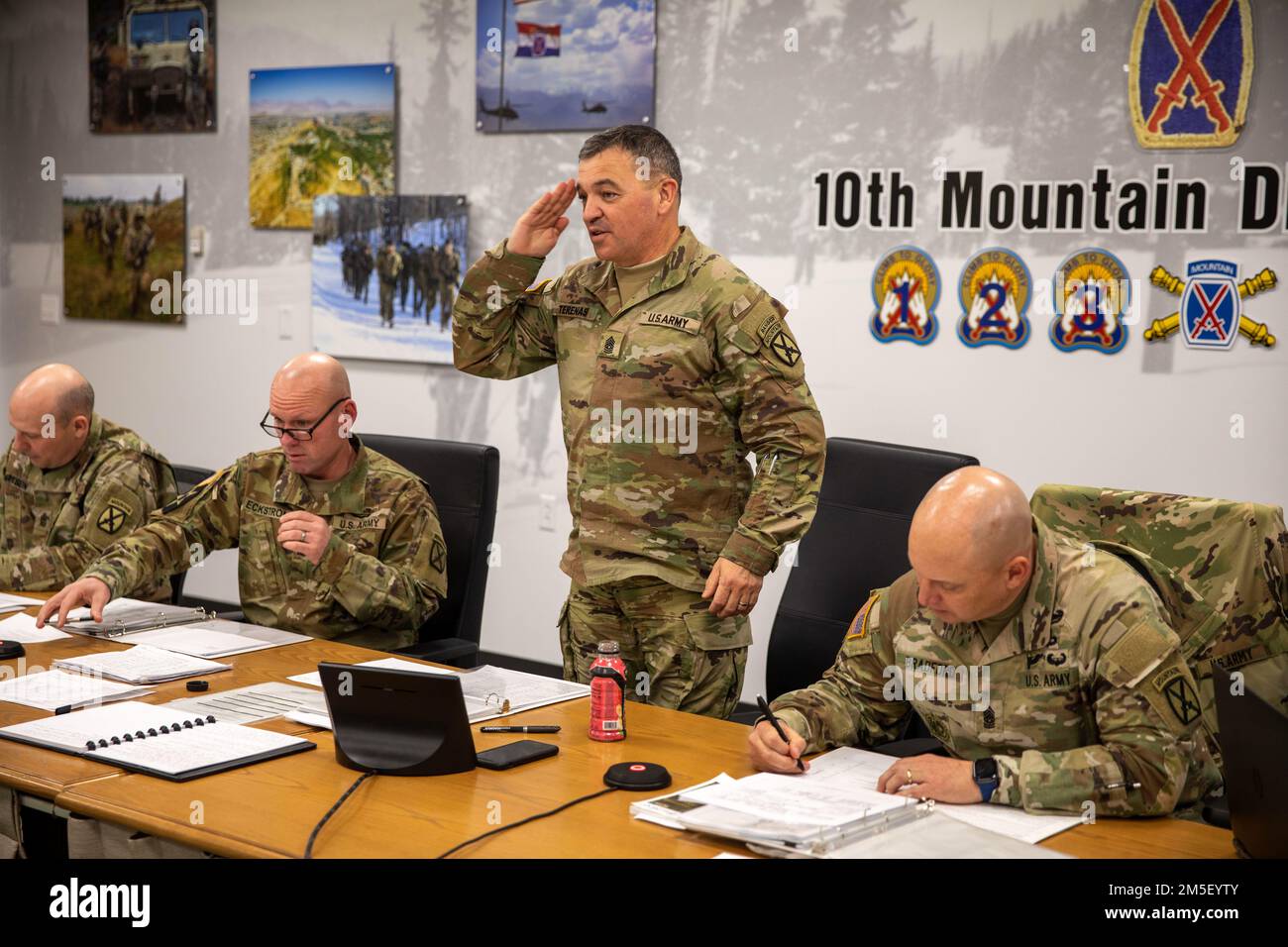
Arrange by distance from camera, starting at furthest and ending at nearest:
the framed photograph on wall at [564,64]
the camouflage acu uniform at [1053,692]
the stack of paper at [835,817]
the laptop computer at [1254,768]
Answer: the framed photograph on wall at [564,64]
the camouflage acu uniform at [1053,692]
the stack of paper at [835,817]
the laptop computer at [1254,768]

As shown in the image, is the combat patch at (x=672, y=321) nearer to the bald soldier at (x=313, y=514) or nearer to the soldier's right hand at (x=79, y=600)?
the bald soldier at (x=313, y=514)

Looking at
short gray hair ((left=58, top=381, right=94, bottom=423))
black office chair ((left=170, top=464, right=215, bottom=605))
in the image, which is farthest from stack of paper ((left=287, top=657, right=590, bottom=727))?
short gray hair ((left=58, top=381, right=94, bottom=423))

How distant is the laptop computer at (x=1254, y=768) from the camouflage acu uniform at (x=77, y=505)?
2501 millimetres

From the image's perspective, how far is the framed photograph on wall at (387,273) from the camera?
509 cm

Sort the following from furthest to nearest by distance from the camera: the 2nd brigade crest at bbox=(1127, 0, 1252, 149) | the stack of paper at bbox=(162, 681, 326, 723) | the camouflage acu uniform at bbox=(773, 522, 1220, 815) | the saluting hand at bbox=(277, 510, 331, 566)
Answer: the 2nd brigade crest at bbox=(1127, 0, 1252, 149), the saluting hand at bbox=(277, 510, 331, 566), the stack of paper at bbox=(162, 681, 326, 723), the camouflage acu uniform at bbox=(773, 522, 1220, 815)

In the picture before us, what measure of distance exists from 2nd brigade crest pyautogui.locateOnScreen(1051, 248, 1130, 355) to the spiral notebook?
2547mm

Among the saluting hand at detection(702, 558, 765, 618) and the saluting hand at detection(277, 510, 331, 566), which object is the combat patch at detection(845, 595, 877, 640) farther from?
the saluting hand at detection(277, 510, 331, 566)

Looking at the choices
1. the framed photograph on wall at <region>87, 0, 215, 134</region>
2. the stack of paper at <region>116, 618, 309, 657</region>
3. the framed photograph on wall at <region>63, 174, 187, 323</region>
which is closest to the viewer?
the stack of paper at <region>116, 618, 309, 657</region>

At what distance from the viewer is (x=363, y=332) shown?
17.5ft

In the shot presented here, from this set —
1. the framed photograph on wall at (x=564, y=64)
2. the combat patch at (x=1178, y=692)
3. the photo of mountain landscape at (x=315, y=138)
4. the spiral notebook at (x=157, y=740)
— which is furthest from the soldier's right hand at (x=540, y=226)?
the photo of mountain landscape at (x=315, y=138)

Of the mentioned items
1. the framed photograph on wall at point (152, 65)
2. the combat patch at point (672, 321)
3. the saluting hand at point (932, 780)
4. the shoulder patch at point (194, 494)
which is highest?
the framed photograph on wall at point (152, 65)

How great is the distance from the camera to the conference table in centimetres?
177

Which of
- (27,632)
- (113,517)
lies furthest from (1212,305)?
(27,632)

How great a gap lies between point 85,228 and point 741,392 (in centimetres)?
454
